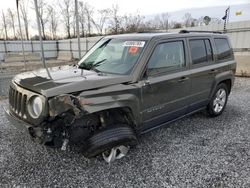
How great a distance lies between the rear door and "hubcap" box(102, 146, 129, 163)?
1.61 metres

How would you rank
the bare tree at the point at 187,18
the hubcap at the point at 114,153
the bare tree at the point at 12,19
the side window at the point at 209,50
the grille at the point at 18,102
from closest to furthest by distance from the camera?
the grille at the point at 18,102
the hubcap at the point at 114,153
the side window at the point at 209,50
the bare tree at the point at 187,18
the bare tree at the point at 12,19

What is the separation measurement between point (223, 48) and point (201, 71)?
1152 millimetres

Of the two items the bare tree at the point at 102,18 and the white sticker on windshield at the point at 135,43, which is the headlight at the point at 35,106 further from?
the bare tree at the point at 102,18

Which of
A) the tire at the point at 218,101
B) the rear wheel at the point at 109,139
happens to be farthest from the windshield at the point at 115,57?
the tire at the point at 218,101

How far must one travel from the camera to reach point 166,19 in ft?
102

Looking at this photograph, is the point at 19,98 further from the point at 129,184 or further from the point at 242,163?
the point at 242,163

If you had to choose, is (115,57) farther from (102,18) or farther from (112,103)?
(102,18)

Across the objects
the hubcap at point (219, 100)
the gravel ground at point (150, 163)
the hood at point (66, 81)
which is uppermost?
the hood at point (66, 81)

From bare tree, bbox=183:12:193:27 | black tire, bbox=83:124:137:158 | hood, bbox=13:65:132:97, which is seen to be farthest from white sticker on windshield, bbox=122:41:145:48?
bare tree, bbox=183:12:193:27

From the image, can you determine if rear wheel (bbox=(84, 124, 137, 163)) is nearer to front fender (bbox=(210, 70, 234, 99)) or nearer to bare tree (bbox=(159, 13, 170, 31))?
front fender (bbox=(210, 70, 234, 99))

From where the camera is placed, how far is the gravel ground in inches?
112

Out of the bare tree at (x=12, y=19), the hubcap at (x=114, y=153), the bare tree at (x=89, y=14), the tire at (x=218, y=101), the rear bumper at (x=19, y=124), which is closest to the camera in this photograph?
the rear bumper at (x=19, y=124)

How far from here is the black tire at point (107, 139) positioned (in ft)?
9.32

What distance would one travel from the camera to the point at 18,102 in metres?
3.03
